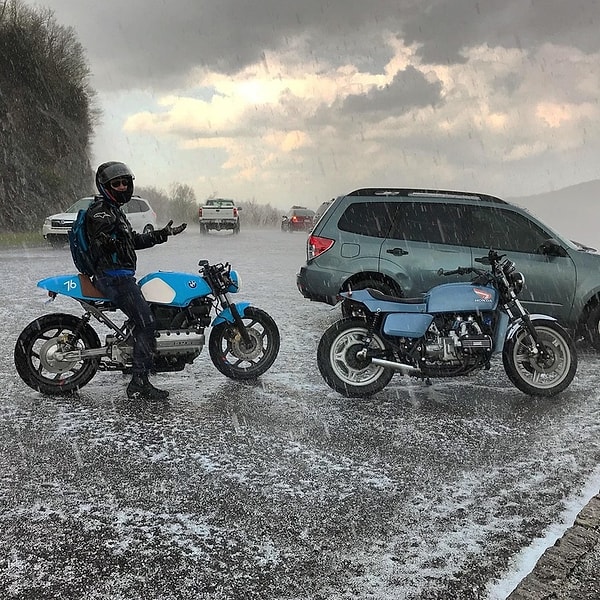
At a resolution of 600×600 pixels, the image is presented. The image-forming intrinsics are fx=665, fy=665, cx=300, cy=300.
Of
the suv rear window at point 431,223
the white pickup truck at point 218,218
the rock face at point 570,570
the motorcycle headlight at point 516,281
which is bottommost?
the rock face at point 570,570

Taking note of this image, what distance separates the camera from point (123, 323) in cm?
604

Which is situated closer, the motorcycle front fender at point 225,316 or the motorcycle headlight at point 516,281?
the motorcycle headlight at point 516,281

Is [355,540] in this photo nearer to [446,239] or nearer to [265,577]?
[265,577]

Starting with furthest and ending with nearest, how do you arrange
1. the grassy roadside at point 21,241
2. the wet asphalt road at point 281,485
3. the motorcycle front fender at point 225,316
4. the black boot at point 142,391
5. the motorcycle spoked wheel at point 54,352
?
1. the grassy roadside at point 21,241
2. the motorcycle front fender at point 225,316
3. the black boot at point 142,391
4. the motorcycle spoked wheel at point 54,352
5. the wet asphalt road at point 281,485

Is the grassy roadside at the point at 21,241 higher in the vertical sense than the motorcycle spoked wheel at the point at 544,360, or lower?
higher

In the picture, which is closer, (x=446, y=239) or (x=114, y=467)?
(x=114, y=467)

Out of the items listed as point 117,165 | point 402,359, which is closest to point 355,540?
point 402,359

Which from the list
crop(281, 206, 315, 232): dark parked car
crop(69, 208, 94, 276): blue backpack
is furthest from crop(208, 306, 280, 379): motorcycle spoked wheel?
crop(281, 206, 315, 232): dark parked car

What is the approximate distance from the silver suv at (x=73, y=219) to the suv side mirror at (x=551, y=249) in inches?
674

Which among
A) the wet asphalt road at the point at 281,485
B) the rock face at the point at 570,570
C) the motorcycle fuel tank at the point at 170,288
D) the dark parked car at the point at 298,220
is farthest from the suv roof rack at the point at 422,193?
the dark parked car at the point at 298,220

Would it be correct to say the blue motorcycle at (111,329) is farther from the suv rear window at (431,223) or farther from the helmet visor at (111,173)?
the suv rear window at (431,223)

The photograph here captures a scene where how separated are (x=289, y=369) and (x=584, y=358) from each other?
3514 mm

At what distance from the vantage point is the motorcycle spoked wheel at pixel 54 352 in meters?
5.77

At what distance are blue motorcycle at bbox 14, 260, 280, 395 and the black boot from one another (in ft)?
0.48
